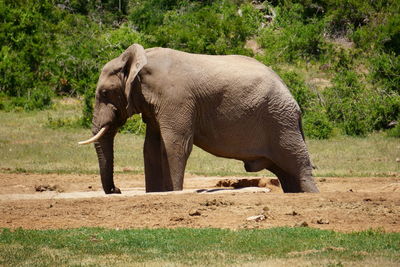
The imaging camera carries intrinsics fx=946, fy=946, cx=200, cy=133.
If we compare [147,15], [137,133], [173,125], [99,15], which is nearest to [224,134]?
[173,125]

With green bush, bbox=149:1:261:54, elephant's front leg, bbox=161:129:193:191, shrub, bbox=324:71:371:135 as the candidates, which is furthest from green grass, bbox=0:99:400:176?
elephant's front leg, bbox=161:129:193:191

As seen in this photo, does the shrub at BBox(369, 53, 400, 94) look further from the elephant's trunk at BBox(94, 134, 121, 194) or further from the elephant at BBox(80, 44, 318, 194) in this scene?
the elephant's trunk at BBox(94, 134, 121, 194)

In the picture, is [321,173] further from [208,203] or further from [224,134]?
[208,203]

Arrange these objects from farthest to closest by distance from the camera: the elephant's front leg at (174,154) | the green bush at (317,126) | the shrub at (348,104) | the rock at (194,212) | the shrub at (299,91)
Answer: the shrub at (299,91) → the shrub at (348,104) → the green bush at (317,126) → the elephant's front leg at (174,154) → the rock at (194,212)

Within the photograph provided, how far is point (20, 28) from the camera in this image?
101 feet

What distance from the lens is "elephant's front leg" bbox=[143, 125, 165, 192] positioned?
1406cm

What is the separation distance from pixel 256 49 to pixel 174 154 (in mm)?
18284

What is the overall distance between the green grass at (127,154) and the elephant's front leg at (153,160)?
3.76m

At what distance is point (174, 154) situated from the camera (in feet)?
43.3

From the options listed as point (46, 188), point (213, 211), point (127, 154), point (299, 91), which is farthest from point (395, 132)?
point (213, 211)

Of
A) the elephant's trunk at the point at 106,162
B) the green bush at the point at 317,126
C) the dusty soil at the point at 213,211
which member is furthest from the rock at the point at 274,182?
the green bush at the point at 317,126

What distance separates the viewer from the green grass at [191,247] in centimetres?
891

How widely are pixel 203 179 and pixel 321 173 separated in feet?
8.69

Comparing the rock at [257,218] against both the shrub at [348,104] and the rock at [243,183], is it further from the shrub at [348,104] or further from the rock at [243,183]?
the shrub at [348,104]
